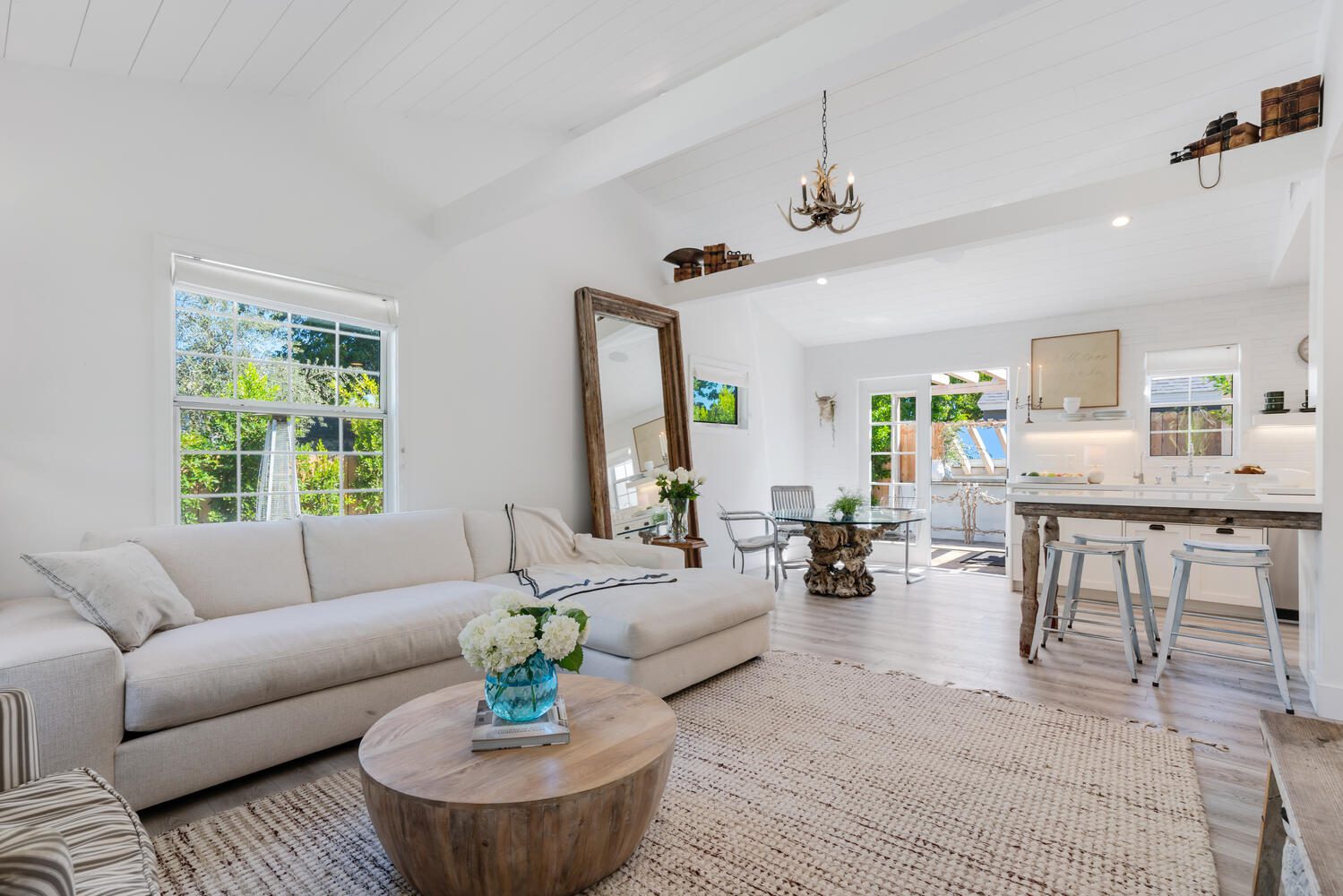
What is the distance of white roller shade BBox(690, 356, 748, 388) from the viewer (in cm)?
611

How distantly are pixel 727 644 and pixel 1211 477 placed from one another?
429 cm

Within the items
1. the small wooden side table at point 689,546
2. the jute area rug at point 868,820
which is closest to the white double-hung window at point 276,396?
the jute area rug at point 868,820

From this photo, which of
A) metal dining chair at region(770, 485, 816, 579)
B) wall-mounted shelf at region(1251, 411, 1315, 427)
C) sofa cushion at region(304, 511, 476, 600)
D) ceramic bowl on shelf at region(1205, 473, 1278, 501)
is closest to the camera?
sofa cushion at region(304, 511, 476, 600)

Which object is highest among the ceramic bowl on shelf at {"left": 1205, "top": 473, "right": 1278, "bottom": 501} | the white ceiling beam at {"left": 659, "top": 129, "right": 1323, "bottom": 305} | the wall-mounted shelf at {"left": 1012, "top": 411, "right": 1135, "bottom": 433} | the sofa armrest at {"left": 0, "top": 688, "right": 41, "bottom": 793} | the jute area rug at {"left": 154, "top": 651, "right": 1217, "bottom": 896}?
the white ceiling beam at {"left": 659, "top": 129, "right": 1323, "bottom": 305}

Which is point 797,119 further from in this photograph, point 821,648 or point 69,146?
point 69,146

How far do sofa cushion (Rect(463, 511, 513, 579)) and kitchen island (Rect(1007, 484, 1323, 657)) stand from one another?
2.91 m

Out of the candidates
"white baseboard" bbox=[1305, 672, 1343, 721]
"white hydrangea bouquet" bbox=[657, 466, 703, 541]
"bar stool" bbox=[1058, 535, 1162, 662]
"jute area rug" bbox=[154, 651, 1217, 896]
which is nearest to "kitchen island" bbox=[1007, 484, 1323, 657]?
"bar stool" bbox=[1058, 535, 1162, 662]

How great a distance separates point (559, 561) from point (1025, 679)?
8.62 ft

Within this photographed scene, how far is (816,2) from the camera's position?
3340 mm

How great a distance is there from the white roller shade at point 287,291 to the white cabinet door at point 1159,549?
5.38 m

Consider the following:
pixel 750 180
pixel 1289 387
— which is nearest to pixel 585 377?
pixel 750 180

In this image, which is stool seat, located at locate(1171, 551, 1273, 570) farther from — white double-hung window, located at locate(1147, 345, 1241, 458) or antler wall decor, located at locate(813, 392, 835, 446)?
antler wall decor, located at locate(813, 392, 835, 446)

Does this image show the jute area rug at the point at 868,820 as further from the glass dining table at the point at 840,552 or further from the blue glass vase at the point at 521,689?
the glass dining table at the point at 840,552

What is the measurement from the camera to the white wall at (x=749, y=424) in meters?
6.13
